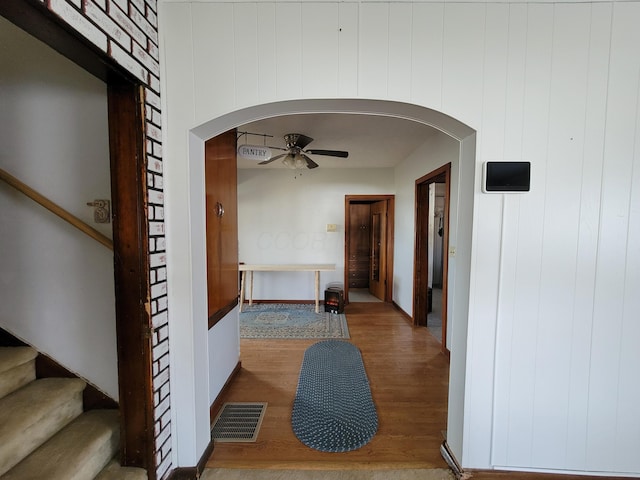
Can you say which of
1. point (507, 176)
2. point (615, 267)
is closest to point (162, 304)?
point (507, 176)

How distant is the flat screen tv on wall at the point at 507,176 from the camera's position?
3.94 feet

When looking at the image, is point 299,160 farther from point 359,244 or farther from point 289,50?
point 359,244

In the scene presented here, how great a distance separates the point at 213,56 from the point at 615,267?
7.53ft

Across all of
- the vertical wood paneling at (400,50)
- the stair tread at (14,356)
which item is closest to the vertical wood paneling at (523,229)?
the vertical wood paneling at (400,50)

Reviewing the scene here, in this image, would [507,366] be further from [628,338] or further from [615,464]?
[615,464]

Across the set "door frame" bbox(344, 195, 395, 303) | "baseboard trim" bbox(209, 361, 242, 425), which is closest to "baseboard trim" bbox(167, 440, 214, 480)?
"baseboard trim" bbox(209, 361, 242, 425)

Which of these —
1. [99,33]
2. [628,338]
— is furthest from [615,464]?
[99,33]

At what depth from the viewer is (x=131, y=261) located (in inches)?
42.4

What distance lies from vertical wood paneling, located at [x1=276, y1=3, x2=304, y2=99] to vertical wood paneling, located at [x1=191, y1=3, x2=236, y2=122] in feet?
0.76

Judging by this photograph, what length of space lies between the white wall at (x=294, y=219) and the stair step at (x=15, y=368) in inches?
126

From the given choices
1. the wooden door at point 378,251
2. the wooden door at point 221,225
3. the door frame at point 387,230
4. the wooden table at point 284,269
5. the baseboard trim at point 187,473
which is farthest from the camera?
the wooden door at point 378,251

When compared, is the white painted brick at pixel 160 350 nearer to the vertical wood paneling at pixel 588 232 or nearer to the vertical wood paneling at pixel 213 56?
the vertical wood paneling at pixel 213 56

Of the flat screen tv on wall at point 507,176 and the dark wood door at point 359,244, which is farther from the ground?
the flat screen tv on wall at point 507,176

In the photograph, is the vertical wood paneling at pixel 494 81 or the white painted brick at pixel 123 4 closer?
the white painted brick at pixel 123 4
